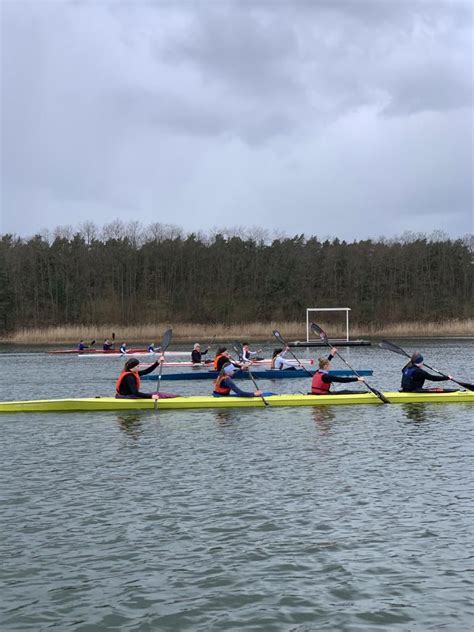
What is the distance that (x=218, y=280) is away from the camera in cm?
7450

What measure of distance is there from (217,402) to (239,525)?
8970 mm

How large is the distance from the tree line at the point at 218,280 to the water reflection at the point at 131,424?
172 feet

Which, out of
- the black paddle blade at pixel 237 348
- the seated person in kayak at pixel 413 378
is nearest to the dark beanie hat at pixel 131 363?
the seated person in kayak at pixel 413 378

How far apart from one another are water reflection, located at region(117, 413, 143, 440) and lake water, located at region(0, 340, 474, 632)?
0.08 m

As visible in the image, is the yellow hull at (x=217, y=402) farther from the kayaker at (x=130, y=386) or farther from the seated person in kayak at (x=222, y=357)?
the seated person in kayak at (x=222, y=357)

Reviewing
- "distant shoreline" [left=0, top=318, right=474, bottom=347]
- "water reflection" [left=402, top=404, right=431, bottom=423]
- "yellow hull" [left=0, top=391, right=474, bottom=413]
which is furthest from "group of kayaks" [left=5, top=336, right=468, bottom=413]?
"distant shoreline" [left=0, top=318, right=474, bottom=347]

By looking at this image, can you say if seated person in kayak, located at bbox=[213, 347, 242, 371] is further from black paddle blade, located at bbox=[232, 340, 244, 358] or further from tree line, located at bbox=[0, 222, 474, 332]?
tree line, located at bbox=[0, 222, 474, 332]

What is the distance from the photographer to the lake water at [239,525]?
6.82 metres

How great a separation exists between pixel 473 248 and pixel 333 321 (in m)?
21.3

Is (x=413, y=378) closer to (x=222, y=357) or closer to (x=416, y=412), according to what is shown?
(x=416, y=412)

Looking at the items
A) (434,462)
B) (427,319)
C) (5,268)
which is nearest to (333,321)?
(427,319)

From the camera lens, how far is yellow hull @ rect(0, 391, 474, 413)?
58.8 ft

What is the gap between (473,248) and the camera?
82.1 m

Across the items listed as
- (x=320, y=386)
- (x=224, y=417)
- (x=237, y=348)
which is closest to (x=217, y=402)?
(x=224, y=417)
